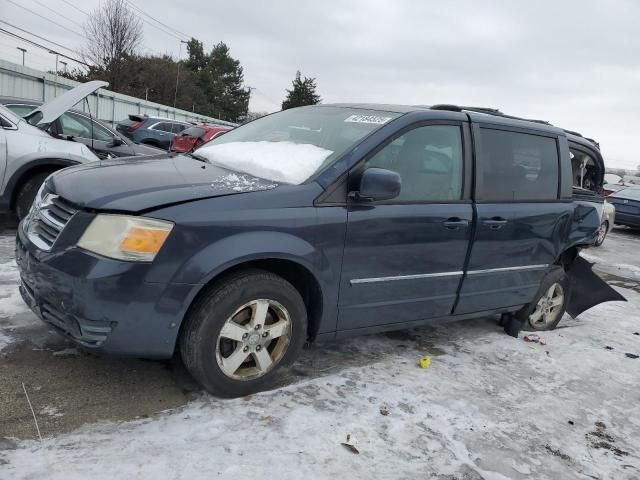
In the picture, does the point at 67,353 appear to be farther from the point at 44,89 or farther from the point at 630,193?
the point at 44,89

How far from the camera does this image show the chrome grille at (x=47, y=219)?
9.12ft

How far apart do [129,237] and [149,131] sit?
1724 centimetres

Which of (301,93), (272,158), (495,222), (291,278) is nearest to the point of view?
(291,278)

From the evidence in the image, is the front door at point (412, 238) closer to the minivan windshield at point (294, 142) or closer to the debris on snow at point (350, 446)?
the minivan windshield at point (294, 142)

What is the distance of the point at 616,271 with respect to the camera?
9164mm

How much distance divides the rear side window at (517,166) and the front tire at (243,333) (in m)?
1.75

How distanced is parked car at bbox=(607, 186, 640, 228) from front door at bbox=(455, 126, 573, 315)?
1193 centimetres

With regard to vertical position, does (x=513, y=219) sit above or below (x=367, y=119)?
below

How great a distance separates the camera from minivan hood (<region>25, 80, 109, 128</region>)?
5.81 metres

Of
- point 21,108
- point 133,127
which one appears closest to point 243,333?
point 21,108

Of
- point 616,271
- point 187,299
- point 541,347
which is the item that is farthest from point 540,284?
point 616,271

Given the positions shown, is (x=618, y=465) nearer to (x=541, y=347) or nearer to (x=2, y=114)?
(x=541, y=347)

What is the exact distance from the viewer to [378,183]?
10.0 feet

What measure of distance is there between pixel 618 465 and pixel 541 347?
1.75 metres
